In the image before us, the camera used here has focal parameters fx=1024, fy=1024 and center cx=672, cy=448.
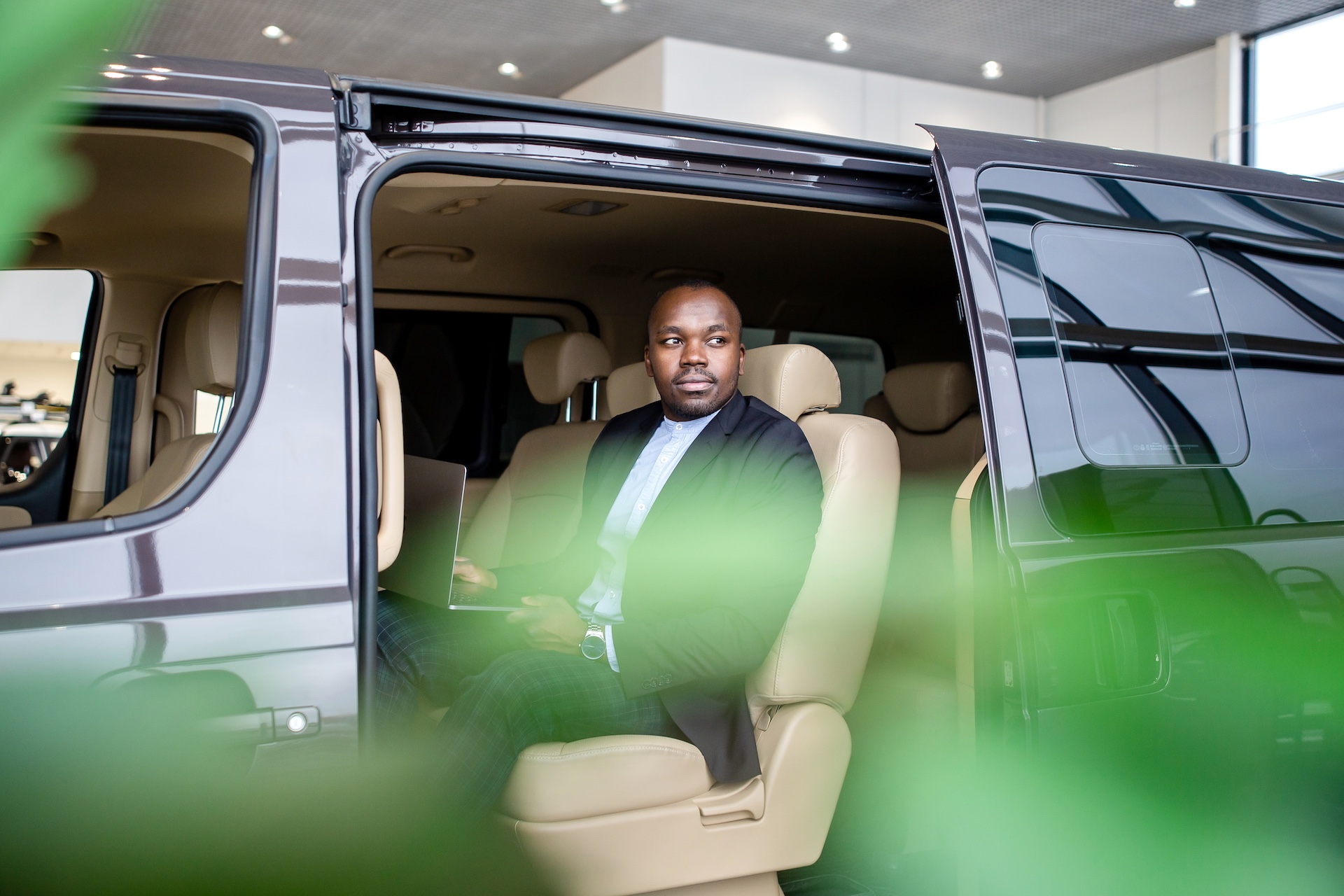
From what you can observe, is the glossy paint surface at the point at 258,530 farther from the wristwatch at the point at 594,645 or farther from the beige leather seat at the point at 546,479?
the beige leather seat at the point at 546,479

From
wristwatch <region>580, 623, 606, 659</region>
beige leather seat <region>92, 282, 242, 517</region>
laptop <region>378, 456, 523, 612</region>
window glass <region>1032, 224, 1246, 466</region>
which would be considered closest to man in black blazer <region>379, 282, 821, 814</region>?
wristwatch <region>580, 623, 606, 659</region>

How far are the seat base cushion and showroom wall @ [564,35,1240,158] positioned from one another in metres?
6.26

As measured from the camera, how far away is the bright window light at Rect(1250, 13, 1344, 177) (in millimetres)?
6984

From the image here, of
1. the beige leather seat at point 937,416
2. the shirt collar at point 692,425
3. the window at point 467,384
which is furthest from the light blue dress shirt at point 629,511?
the window at point 467,384

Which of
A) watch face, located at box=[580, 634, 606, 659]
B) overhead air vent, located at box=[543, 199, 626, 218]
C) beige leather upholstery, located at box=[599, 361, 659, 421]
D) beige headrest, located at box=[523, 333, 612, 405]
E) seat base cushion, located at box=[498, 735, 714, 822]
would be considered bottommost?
seat base cushion, located at box=[498, 735, 714, 822]

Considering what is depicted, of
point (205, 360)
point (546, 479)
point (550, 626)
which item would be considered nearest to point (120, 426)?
point (205, 360)

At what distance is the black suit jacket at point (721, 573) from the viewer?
181 centimetres

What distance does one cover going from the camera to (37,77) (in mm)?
516

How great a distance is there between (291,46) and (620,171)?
6.77m

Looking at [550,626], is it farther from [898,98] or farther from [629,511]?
[898,98]

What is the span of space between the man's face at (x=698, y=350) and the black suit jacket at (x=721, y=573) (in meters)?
0.11

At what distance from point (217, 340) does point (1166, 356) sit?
2027mm

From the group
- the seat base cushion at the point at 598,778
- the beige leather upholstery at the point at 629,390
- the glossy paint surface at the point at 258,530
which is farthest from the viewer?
the beige leather upholstery at the point at 629,390

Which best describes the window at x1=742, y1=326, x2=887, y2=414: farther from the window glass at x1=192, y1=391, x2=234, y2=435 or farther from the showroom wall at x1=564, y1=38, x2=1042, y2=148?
the showroom wall at x1=564, y1=38, x2=1042, y2=148
